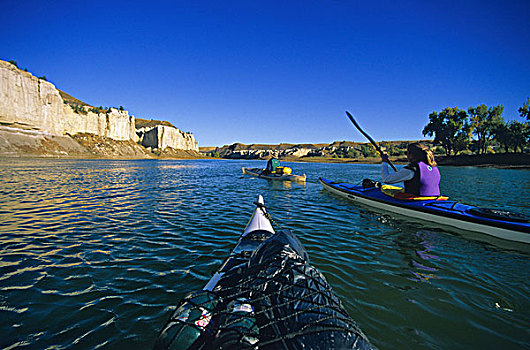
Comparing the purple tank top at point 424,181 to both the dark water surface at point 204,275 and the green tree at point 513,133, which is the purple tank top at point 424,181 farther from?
the green tree at point 513,133

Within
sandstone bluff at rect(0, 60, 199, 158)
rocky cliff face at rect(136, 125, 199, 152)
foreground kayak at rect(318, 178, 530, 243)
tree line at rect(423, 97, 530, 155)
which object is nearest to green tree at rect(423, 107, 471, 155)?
tree line at rect(423, 97, 530, 155)

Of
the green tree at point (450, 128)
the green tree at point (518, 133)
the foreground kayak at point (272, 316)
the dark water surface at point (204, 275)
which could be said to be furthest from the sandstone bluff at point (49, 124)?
the green tree at point (518, 133)

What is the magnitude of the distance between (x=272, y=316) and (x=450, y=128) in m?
74.8

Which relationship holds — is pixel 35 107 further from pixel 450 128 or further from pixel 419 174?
pixel 450 128

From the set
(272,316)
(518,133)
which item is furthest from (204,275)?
(518,133)

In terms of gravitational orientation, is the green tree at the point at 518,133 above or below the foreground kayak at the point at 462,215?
above

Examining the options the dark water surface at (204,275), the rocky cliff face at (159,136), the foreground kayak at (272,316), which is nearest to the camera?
the foreground kayak at (272,316)

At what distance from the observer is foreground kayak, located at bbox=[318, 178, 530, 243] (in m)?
5.91

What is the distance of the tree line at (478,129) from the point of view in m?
50.6

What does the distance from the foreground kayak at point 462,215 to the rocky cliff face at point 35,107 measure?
75543 millimetres

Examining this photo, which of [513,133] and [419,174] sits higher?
[513,133]

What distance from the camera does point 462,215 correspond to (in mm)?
6777

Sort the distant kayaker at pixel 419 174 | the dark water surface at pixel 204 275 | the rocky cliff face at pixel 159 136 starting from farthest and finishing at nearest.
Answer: the rocky cliff face at pixel 159 136, the distant kayaker at pixel 419 174, the dark water surface at pixel 204 275

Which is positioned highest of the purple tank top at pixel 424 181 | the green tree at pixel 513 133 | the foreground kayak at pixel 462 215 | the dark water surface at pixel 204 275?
the green tree at pixel 513 133
